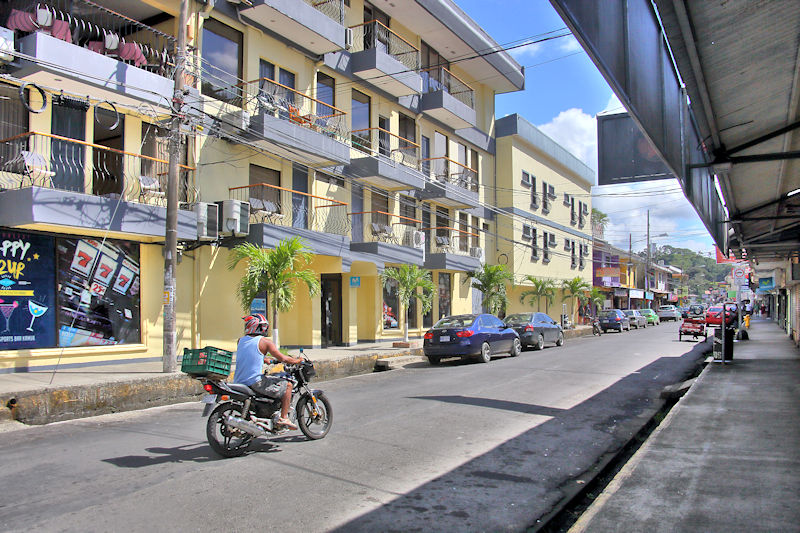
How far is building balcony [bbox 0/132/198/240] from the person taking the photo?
12336 mm

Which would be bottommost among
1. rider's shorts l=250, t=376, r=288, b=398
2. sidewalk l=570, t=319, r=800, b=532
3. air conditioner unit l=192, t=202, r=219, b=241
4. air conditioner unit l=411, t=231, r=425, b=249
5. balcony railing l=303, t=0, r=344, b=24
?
sidewalk l=570, t=319, r=800, b=532

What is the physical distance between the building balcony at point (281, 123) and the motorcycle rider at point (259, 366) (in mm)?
10107

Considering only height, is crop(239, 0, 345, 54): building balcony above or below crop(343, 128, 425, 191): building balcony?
above

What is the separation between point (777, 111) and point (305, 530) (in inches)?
267

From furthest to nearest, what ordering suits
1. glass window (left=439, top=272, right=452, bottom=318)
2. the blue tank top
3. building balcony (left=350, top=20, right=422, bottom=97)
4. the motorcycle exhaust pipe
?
glass window (left=439, top=272, right=452, bottom=318)
building balcony (left=350, top=20, right=422, bottom=97)
the blue tank top
the motorcycle exhaust pipe

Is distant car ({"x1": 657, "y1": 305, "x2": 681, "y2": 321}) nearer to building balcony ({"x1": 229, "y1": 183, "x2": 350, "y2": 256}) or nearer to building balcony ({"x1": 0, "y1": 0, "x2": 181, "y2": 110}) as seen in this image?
building balcony ({"x1": 229, "y1": 183, "x2": 350, "y2": 256})

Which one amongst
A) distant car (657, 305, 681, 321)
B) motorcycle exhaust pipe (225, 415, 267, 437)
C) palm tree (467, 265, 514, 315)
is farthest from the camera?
distant car (657, 305, 681, 321)

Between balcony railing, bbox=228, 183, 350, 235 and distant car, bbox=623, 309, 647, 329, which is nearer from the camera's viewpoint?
balcony railing, bbox=228, 183, 350, 235

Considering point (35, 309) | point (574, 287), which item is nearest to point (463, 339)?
point (35, 309)

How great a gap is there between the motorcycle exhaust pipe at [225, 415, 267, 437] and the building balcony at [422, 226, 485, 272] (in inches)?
733

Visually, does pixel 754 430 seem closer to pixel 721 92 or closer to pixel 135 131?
pixel 721 92

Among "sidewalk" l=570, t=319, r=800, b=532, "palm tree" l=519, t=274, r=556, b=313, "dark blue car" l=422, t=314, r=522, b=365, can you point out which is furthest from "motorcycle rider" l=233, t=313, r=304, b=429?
"palm tree" l=519, t=274, r=556, b=313

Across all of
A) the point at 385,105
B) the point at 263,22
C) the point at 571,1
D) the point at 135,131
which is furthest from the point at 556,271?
the point at 571,1

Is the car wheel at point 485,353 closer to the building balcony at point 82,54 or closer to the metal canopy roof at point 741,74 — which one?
the metal canopy roof at point 741,74
